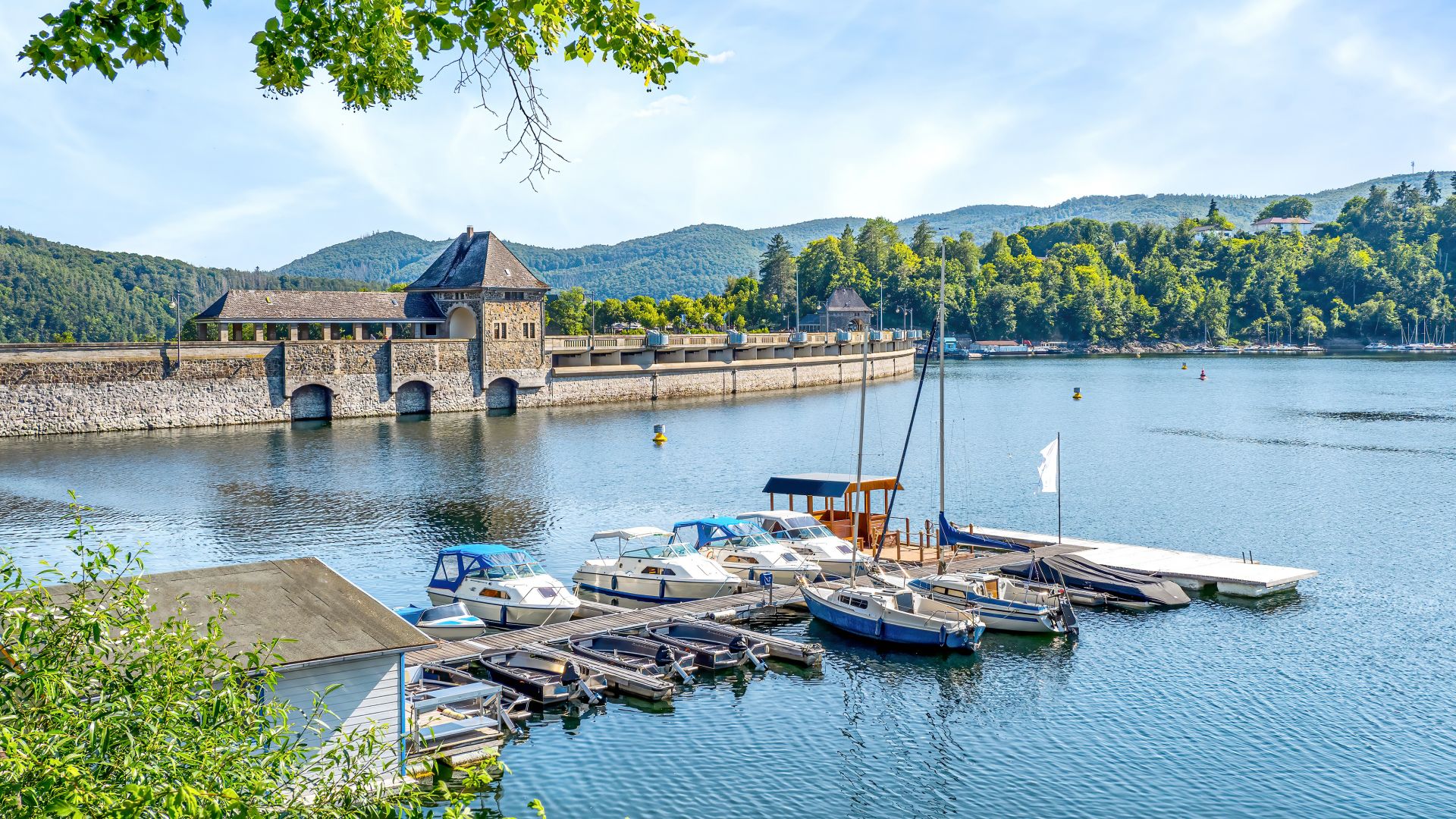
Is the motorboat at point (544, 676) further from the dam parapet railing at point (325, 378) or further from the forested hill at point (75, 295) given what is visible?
the forested hill at point (75, 295)

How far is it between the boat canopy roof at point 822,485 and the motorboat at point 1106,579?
5.96 meters

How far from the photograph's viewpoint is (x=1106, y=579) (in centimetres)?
3672

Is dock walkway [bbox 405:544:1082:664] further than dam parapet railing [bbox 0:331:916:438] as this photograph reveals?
No

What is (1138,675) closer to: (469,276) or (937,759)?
(937,759)

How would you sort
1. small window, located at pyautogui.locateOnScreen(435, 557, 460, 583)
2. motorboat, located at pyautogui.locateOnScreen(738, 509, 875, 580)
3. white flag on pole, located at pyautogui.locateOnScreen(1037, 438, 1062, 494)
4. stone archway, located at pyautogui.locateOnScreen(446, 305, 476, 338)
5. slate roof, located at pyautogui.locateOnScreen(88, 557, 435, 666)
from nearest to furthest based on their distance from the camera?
slate roof, located at pyautogui.locateOnScreen(88, 557, 435, 666), small window, located at pyautogui.locateOnScreen(435, 557, 460, 583), motorboat, located at pyautogui.locateOnScreen(738, 509, 875, 580), white flag on pole, located at pyautogui.locateOnScreen(1037, 438, 1062, 494), stone archway, located at pyautogui.locateOnScreen(446, 305, 476, 338)

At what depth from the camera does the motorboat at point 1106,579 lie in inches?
1414

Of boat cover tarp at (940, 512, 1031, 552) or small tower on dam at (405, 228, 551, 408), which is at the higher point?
small tower on dam at (405, 228, 551, 408)

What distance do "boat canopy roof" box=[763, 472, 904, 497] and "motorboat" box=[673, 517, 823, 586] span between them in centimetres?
374

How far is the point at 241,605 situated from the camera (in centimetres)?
1931

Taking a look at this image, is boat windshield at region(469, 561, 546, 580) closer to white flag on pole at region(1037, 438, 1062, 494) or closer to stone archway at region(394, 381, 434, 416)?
white flag on pole at region(1037, 438, 1062, 494)

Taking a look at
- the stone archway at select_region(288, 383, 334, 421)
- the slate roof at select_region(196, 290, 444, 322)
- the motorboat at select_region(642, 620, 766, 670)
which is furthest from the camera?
the slate roof at select_region(196, 290, 444, 322)

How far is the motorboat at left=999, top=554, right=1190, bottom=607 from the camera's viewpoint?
3591cm

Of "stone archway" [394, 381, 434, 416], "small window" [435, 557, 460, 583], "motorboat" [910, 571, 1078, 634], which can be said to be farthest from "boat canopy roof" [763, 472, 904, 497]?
"stone archway" [394, 381, 434, 416]

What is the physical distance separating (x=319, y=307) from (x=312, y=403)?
8.37 metres
